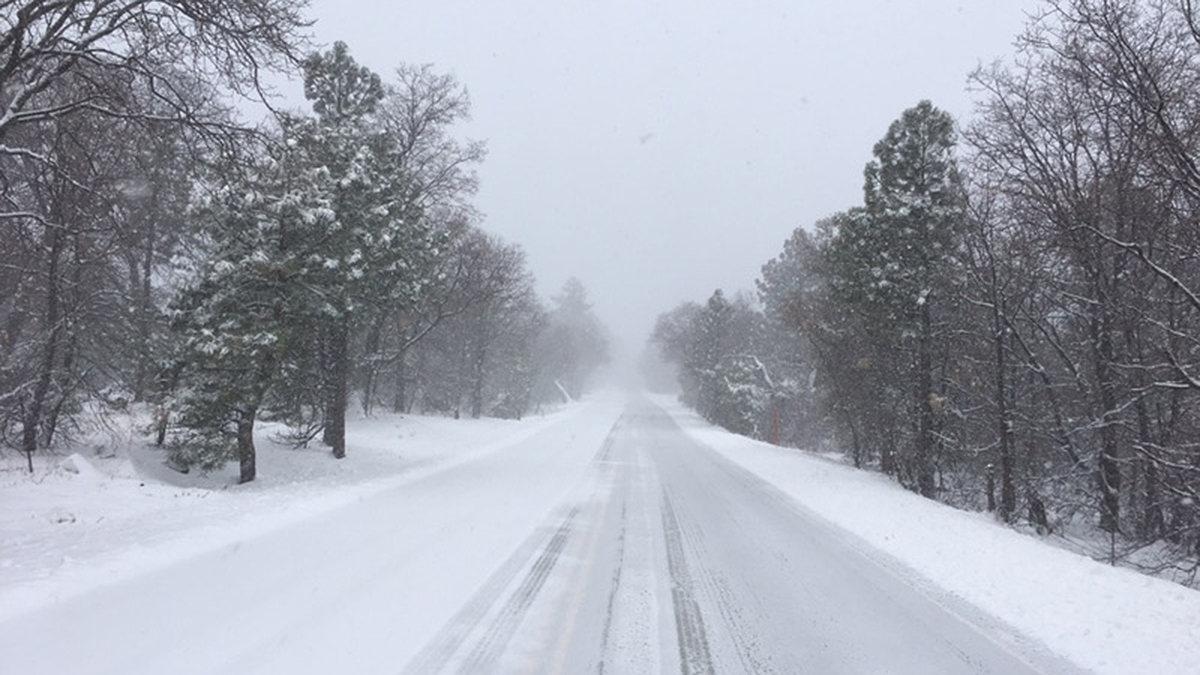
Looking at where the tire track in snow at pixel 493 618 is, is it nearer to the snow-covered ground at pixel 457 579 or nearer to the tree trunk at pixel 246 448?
the snow-covered ground at pixel 457 579

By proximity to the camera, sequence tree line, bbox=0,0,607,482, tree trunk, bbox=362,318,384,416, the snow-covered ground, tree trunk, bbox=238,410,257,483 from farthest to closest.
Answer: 1. tree trunk, bbox=362,318,384,416
2. tree trunk, bbox=238,410,257,483
3. tree line, bbox=0,0,607,482
4. the snow-covered ground

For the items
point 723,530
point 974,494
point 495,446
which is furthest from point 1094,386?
point 495,446

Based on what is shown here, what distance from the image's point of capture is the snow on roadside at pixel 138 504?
217 inches

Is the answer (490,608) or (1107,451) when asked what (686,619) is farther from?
(1107,451)

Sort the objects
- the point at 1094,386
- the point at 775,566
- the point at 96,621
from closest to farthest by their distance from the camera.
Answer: the point at 96,621
the point at 775,566
the point at 1094,386

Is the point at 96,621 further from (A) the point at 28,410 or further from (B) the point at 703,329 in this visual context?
(B) the point at 703,329

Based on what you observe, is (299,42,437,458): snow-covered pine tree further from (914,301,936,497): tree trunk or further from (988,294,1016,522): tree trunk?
(988,294,1016,522): tree trunk

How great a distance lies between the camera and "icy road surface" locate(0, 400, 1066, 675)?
4.53 m

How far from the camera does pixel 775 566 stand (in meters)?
7.68

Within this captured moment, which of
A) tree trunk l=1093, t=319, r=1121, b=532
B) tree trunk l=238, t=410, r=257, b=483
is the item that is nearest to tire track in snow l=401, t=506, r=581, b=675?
tree trunk l=238, t=410, r=257, b=483

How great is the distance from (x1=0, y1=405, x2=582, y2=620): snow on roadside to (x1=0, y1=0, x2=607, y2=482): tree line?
2.36ft

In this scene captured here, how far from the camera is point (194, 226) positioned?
42.4 ft

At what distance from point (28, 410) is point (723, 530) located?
1250 centimetres

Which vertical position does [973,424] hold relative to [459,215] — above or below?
below
